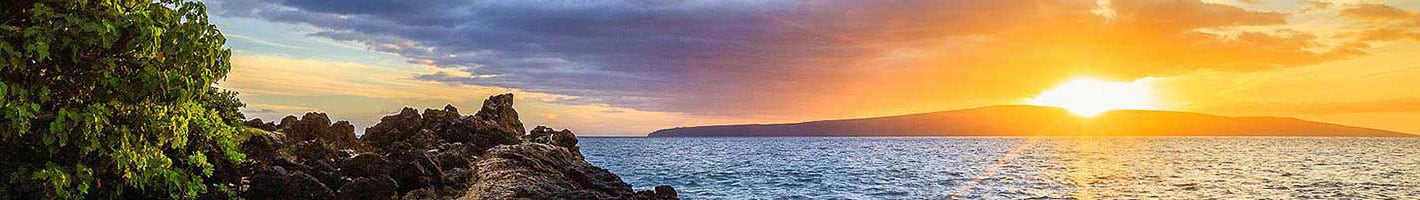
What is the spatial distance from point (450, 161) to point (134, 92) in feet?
54.4

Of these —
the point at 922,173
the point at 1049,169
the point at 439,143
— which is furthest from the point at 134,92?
the point at 1049,169

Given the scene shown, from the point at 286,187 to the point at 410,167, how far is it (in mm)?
3747

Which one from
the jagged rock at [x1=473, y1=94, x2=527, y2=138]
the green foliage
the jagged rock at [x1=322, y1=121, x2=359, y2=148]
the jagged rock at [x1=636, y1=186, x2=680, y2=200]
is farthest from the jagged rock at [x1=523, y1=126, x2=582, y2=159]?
the green foliage

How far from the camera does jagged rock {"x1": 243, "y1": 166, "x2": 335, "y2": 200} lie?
23781mm

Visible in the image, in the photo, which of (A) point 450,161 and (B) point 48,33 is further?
(A) point 450,161

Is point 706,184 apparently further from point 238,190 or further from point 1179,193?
point 238,190

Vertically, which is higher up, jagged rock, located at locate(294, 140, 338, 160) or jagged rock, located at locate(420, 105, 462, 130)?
jagged rock, located at locate(420, 105, 462, 130)

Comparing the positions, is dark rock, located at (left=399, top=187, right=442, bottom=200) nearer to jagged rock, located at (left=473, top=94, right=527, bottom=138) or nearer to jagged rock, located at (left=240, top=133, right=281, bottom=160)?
jagged rock, located at (left=240, top=133, right=281, bottom=160)

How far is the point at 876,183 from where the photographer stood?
67688 mm

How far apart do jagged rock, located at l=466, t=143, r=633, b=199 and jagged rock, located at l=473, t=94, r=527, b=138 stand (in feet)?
→ 47.7

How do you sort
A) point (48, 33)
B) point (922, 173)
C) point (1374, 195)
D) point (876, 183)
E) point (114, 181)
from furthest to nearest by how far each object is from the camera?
point (922, 173) < point (876, 183) < point (1374, 195) < point (114, 181) < point (48, 33)

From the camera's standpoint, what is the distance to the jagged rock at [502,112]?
5738cm

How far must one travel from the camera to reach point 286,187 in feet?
78.2

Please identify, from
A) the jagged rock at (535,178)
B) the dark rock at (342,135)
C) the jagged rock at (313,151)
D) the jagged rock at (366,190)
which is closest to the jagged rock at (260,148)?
the jagged rock at (313,151)
